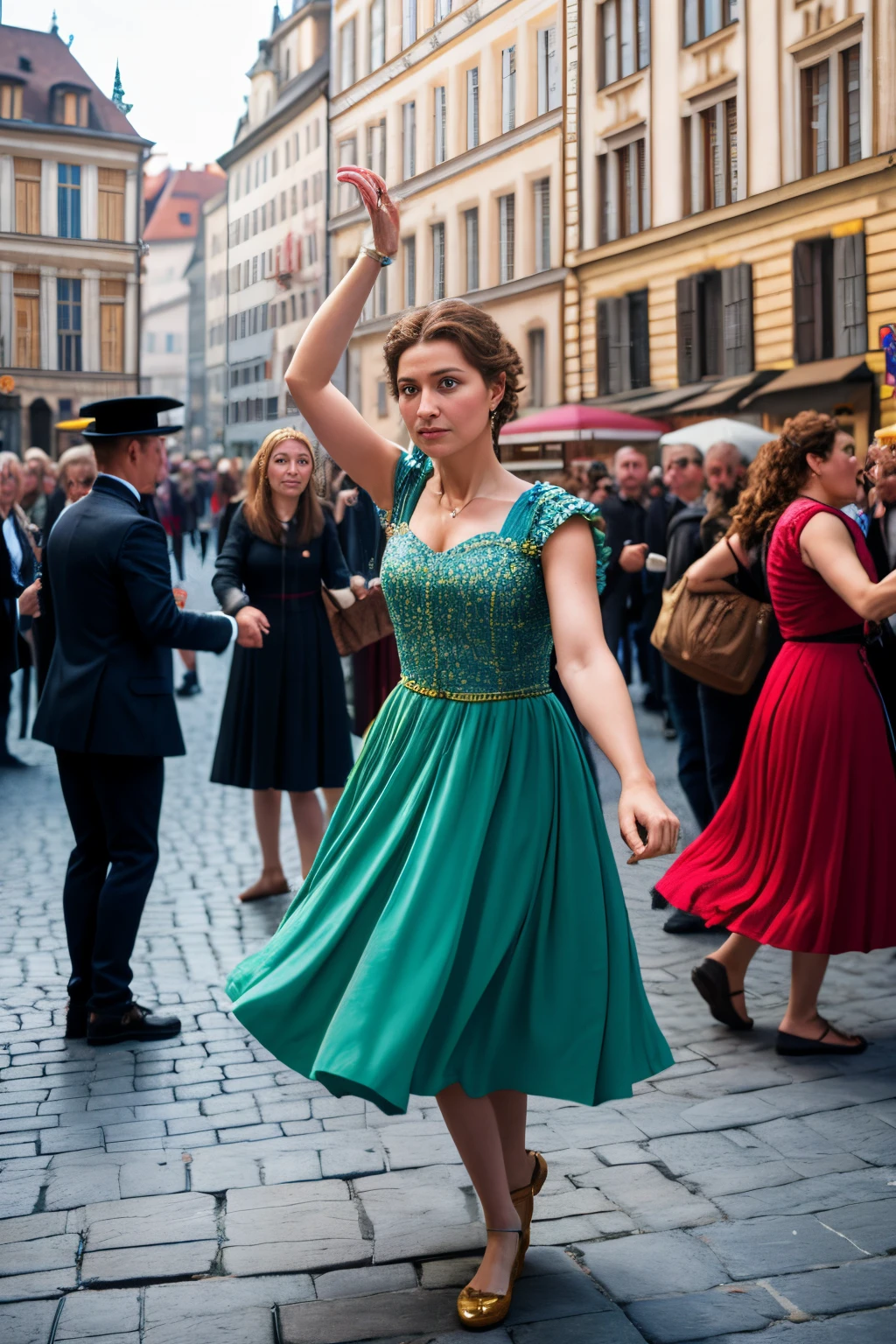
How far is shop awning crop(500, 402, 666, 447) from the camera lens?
7.88m

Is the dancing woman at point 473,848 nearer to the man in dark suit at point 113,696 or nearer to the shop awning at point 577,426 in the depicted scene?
the man in dark suit at point 113,696

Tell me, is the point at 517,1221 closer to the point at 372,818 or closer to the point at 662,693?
the point at 372,818

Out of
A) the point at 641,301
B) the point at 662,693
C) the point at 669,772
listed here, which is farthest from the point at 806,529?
the point at 662,693

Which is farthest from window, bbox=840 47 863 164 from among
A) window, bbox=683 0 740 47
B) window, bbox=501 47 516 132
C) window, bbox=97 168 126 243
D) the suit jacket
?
the suit jacket

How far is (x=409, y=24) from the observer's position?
294 inches

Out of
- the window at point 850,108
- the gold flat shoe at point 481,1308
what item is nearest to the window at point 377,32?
the window at point 850,108

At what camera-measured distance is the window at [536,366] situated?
25.5 ft

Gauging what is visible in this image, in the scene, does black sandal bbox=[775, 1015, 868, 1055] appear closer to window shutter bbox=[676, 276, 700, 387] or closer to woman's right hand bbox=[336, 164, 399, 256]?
woman's right hand bbox=[336, 164, 399, 256]

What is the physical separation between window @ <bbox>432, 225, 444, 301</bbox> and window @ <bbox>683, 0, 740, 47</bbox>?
4.82 feet

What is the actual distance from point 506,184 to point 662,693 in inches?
208

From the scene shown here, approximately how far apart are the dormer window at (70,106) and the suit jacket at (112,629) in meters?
2.95

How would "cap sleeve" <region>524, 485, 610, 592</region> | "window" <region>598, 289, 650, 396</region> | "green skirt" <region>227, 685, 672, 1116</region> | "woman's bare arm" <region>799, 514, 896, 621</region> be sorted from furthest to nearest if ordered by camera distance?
"window" <region>598, 289, 650, 396</region> < "woman's bare arm" <region>799, 514, 896, 621</region> < "cap sleeve" <region>524, 485, 610, 592</region> < "green skirt" <region>227, 685, 672, 1116</region>

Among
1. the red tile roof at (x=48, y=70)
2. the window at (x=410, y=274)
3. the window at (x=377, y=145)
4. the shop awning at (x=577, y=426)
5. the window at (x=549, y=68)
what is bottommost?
the shop awning at (x=577, y=426)

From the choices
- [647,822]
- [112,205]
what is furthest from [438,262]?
[647,822]
